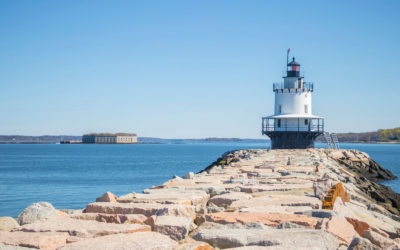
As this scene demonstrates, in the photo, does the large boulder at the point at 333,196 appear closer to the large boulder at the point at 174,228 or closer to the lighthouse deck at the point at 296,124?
the large boulder at the point at 174,228

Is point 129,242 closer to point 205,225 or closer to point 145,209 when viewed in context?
point 205,225

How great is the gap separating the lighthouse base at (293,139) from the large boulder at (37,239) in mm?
26127

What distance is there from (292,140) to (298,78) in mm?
3833

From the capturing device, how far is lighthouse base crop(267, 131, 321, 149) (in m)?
29.5

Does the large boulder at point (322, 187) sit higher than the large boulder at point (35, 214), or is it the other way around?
the large boulder at point (322, 187)

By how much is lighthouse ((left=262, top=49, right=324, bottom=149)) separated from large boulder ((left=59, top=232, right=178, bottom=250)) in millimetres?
25711

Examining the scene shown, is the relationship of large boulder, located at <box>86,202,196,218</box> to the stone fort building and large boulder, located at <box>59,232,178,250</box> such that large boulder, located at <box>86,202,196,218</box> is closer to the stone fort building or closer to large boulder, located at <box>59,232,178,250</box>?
large boulder, located at <box>59,232,178,250</box>

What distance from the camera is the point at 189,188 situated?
23.3 ft

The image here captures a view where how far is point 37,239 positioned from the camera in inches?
157

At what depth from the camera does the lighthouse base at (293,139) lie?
96.8 ft

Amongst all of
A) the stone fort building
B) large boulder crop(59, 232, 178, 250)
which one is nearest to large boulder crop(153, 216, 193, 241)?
A: large boulder crop(59, 232, 178, 250)

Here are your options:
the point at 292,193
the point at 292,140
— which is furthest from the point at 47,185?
the point at 292,193

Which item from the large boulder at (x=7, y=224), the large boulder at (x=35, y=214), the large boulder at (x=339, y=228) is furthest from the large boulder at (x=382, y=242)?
the large boulder at (x=7, y=224)

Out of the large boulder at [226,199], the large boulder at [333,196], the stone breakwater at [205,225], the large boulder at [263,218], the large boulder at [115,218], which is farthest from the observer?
the large boulder at [226,199]
